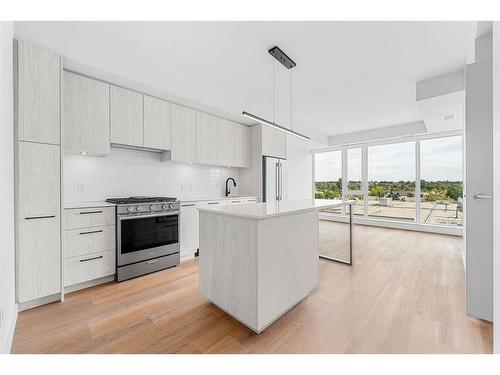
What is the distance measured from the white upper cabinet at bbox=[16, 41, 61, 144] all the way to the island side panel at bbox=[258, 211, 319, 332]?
7.21 ft

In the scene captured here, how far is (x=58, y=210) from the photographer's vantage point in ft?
7.13

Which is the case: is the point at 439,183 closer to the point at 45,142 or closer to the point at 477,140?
the point at 477,140

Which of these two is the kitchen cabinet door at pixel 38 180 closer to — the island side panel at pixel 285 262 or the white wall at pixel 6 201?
the white wall at pixel 6 201

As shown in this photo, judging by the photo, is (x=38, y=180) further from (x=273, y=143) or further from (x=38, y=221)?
(x=273, y=143)

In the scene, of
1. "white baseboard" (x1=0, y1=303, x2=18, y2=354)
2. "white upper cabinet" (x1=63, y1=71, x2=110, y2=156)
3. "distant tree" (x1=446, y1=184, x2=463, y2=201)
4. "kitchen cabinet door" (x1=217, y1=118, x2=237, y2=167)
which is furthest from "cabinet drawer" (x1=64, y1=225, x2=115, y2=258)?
"distant tree" (x1=446, y1=184, x2=463, y2=201)

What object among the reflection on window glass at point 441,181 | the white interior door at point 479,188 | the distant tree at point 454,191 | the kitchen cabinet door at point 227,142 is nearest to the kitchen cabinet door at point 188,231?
the kitchen cabinet door at point 227,142

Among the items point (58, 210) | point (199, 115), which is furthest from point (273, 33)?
point (58, 210)

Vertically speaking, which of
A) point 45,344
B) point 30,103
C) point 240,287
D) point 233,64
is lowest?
point 45,344

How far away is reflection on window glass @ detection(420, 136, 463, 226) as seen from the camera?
5164 millimetres

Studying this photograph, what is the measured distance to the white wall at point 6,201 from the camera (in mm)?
1417

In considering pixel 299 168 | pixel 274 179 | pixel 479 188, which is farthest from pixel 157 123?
pixel 299 168

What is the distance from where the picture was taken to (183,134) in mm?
3549

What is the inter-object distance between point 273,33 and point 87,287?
3349 millimetres

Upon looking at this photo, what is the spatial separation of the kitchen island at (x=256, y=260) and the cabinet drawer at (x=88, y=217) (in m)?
1.26
